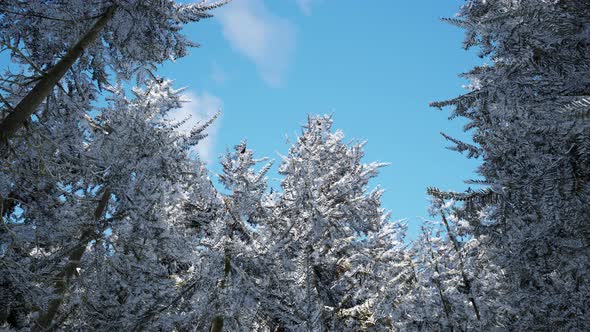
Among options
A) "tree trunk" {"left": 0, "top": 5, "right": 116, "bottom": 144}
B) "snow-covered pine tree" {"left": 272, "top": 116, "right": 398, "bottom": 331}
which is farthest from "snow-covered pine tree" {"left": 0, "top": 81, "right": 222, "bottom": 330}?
"snow-covered pine tree" {"left": 272, "top": 116, "right": 398, "bottom": 331}

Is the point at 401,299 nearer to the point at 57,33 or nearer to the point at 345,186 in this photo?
the point at 345,186

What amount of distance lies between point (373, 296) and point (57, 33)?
11.1 m

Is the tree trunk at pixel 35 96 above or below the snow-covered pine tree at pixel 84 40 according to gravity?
below

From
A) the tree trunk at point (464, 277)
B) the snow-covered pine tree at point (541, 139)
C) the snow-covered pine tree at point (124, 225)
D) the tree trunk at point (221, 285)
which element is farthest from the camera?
the tree trunk at point (464, 277)

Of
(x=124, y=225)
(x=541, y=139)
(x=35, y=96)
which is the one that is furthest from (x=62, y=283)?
(x=541, y=139)

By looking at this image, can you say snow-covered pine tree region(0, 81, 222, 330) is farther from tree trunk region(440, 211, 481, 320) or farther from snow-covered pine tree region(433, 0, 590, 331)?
tree trunk region(440, 211, 481, 320)

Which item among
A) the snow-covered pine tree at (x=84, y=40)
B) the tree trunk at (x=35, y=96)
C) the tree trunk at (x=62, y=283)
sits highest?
the snow-covered pine tree at (x=84, y=40)

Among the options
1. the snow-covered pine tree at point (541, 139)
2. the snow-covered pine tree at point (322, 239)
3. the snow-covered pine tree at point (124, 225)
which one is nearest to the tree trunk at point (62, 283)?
the snow-covered pine tree at point (124, 225)

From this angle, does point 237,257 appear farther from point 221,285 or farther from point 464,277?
point 464,277

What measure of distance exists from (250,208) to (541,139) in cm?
749

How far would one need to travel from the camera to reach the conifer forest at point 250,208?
5715 millimetres

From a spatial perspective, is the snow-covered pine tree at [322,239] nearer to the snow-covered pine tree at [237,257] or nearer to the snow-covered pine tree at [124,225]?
the snow-covered pine tree at [237,257]

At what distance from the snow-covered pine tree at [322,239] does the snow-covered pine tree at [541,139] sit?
377 centimetres

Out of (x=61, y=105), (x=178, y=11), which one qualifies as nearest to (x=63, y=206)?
(x=61, y=105)
